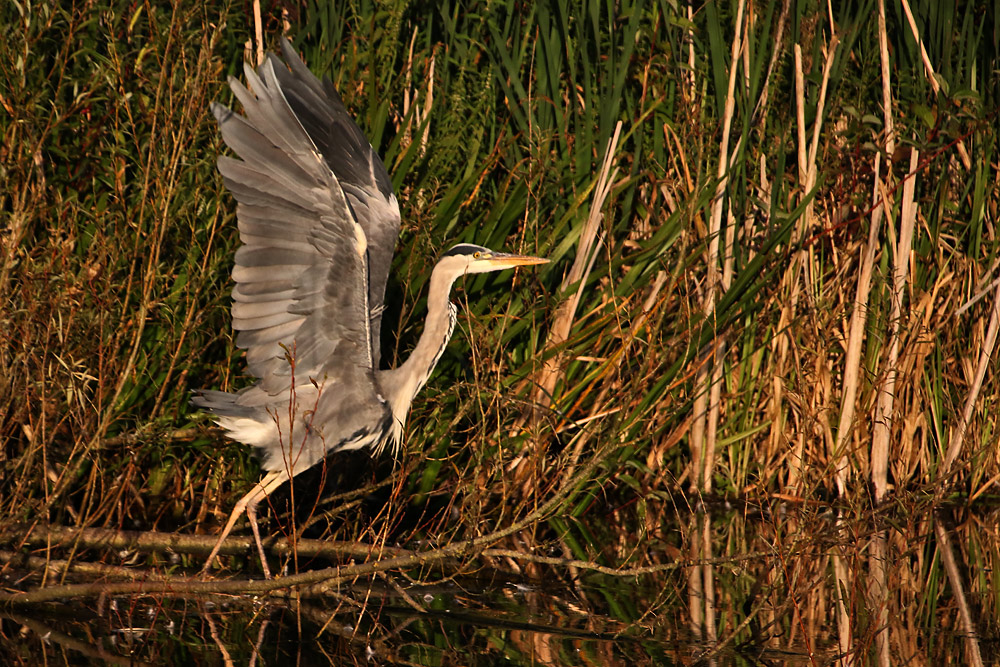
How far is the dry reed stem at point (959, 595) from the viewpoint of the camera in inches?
126

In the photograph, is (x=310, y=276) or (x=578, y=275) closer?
(x=310, y=276)

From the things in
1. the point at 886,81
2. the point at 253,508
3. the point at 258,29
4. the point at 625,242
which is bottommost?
the point at 253,508

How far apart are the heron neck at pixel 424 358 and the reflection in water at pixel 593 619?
0.63 metres

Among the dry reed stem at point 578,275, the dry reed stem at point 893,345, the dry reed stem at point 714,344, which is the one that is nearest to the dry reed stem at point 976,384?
the dry reed stem at point 893,345

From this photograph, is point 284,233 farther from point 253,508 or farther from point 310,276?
point 253,508

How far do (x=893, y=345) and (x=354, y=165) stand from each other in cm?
224

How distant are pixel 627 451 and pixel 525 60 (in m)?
1.70

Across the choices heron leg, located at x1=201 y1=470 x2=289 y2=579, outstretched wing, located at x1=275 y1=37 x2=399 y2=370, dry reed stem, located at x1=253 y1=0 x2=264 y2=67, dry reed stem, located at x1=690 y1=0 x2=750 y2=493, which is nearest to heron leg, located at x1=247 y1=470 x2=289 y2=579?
heron leg, located at x1=201 y1=470 x2=289 y2=579

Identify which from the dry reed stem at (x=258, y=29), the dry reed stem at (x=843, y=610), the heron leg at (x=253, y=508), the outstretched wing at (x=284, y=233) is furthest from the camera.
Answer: the dry reed stem at (x=258, y=29)

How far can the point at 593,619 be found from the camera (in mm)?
3426

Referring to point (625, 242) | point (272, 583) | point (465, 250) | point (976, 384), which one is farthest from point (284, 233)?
point (976, 384)

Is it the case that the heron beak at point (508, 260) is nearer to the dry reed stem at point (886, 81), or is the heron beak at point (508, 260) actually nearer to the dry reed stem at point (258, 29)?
the dry reed stem at point (258, 29)

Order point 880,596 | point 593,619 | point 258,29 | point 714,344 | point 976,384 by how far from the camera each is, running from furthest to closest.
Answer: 1. point 976,384
2. point 714,344
3. point 258,29
4. point 880,596
5. point 593,619

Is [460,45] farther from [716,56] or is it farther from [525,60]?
[716,56]
